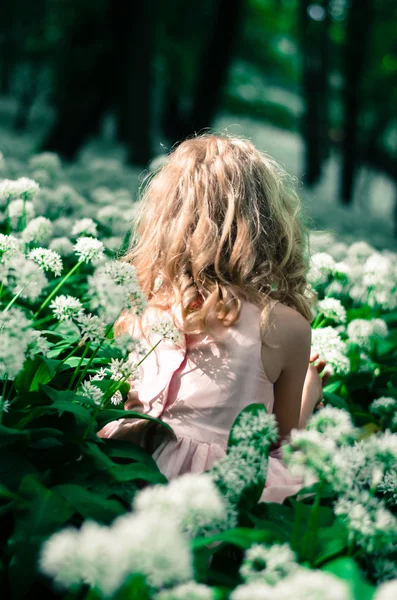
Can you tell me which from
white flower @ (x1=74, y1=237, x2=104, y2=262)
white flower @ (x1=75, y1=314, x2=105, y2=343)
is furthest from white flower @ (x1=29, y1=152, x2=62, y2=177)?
white flower @ (x1=75, y1=314, x2=105, y2=343)

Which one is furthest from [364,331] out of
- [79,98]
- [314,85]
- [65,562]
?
[314,85]

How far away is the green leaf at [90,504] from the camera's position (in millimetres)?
1908

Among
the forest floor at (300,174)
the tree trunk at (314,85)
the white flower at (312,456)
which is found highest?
the white flower at (312,456)

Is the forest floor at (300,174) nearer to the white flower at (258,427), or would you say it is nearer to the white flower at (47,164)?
the white flower at (47,164)

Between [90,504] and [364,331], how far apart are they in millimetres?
2055

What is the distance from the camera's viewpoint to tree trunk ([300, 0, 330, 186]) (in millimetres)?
17359

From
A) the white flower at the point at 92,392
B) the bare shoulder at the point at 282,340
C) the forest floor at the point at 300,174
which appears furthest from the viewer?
the forest floor at the point at 300,174

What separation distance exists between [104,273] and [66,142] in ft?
27.0

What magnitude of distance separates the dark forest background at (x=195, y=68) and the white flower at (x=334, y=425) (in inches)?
195

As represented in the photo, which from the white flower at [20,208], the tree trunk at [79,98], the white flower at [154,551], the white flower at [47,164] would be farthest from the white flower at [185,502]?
the tree trunk at [79,98]

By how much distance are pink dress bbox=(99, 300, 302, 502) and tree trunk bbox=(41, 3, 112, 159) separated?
768 cm

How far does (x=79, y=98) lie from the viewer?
9656 mm

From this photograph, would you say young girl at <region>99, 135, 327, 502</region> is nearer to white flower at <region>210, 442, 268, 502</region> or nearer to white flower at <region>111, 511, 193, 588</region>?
white flower at <region>210, 442, 268, 502</region>

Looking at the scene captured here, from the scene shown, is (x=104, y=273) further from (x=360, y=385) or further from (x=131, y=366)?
(x=360, y=385)
